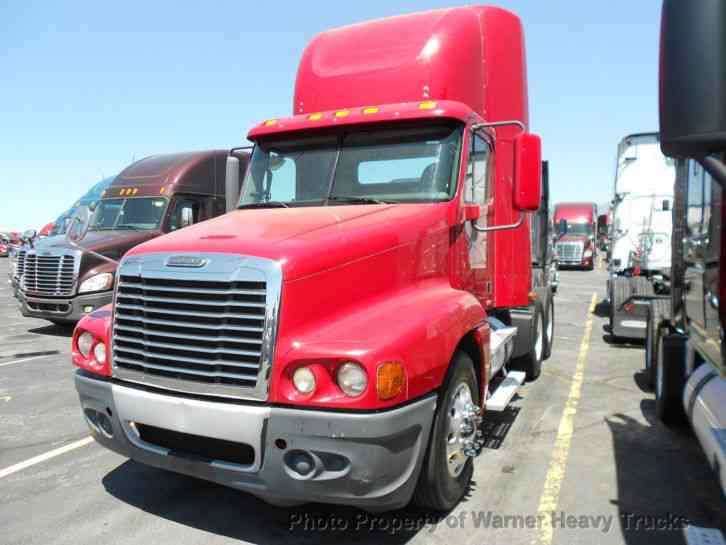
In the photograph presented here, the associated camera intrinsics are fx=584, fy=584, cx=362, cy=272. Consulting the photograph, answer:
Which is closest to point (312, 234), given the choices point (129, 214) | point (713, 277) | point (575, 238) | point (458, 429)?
point (458, 429)

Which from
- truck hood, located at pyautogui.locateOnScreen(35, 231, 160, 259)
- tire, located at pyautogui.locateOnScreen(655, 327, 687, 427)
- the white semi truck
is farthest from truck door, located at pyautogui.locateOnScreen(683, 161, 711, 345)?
truck hood, located at pyautogui.locateOnScreen(35, 231, 160, 259)

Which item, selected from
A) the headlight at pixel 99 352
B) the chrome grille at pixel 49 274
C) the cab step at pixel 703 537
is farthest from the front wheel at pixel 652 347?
the chrome grille at pixel 49 274

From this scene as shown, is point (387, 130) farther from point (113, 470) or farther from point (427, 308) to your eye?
point (113, 470)

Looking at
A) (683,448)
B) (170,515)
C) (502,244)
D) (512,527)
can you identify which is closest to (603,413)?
(683,448)

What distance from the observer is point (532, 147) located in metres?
4.33

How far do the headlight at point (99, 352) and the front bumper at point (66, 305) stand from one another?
6.91 m

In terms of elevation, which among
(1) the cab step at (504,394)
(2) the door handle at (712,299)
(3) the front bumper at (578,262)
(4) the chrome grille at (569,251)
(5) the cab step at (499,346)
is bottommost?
(3) the front bumper at (578,262)

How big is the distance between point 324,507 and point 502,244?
3.09 m

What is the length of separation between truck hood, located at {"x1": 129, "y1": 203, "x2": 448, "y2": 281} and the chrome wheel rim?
105 cm

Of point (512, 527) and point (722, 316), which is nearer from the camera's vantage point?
point (722, 316)

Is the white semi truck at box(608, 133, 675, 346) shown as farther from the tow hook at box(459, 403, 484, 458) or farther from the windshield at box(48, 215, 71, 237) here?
the windshield at box(48, 215, 71, 237)

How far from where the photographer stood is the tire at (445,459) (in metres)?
3.38

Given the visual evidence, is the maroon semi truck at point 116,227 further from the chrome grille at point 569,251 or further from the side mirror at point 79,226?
the chrome grille at point 569,251

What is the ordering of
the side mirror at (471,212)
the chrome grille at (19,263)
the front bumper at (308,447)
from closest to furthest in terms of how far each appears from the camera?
the front bumper at (308,447)
the side mirror at (471,212)
the chrome grille at (19,263)
